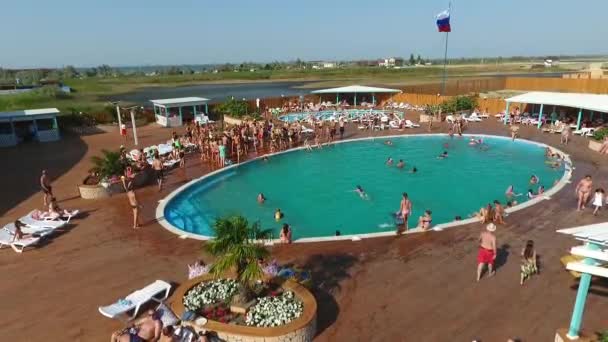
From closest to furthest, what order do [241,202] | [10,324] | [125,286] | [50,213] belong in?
[10,324]
[125,286]
[50,213]
[241,202]

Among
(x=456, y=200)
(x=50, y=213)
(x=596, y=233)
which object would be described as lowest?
(x=456, y=200)

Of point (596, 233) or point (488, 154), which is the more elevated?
point (596, 233)

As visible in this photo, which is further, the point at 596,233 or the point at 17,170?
the point at 17,170

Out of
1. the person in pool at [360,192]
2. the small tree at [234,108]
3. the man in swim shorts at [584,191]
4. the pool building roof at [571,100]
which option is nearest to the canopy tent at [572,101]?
the pool building roof at [571,100]

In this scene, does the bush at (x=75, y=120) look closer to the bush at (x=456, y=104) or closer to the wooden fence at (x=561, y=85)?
the bush at (x=456, y=104)

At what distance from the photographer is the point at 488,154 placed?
21844 millimetres

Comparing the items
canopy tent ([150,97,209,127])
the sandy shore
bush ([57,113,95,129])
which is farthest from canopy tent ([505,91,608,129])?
bush ([57,113,95,129])

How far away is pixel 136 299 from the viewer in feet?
24.7

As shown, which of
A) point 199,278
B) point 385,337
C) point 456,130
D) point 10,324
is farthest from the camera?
point 456,130

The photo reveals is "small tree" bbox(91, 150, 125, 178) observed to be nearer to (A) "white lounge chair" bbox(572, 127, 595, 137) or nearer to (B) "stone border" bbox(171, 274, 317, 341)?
(B) "stone border" bbox(171, 274, 317, 341)

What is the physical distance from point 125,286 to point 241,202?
7534 millimetres

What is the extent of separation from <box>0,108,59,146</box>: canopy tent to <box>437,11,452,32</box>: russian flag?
31266mm

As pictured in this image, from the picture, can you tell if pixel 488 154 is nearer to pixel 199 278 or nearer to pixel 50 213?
pixel 199 278

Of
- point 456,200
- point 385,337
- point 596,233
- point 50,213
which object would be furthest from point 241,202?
point 596,233
